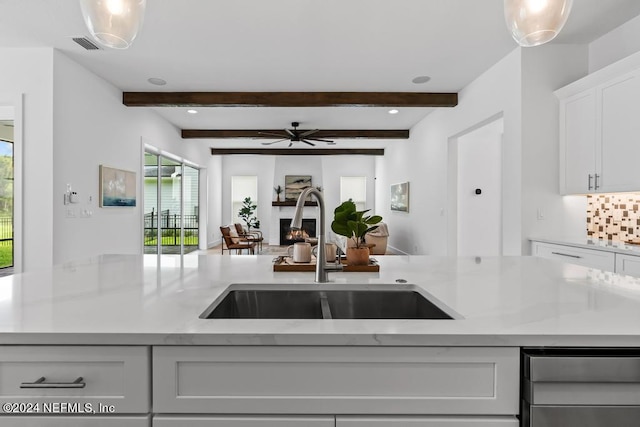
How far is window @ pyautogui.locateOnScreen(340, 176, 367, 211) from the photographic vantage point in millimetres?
10734

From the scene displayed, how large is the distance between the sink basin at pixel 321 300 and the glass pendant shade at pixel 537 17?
97cm

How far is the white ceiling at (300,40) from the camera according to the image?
282 cm

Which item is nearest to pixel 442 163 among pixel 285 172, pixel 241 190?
pixel 285 172

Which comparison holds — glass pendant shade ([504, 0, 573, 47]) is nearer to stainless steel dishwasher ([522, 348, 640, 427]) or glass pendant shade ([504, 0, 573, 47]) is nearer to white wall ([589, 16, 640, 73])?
stainless steel dishwasher ([522, 348, 640, 427])

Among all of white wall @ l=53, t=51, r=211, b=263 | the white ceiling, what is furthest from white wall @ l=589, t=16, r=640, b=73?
white wall @ l=53, t=51, r=211, b=263

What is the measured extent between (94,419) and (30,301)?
1.47 feet

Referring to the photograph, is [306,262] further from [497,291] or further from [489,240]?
[489,240]

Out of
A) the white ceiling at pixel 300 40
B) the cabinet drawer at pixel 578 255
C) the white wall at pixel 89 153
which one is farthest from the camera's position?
the white wall at pixel 89 153

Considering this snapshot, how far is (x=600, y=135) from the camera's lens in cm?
296

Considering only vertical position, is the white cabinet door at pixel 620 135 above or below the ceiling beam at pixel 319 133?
below

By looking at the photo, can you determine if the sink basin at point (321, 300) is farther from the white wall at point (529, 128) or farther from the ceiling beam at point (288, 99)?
the ceiling beam at point (288, 99)

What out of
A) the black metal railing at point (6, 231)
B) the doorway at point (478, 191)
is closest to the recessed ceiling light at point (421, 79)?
the doorway at point (478, 191)

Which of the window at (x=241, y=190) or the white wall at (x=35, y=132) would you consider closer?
the white wall at (x=35, y=132)

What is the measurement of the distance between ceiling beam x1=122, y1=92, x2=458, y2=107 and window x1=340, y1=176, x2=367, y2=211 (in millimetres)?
5840
